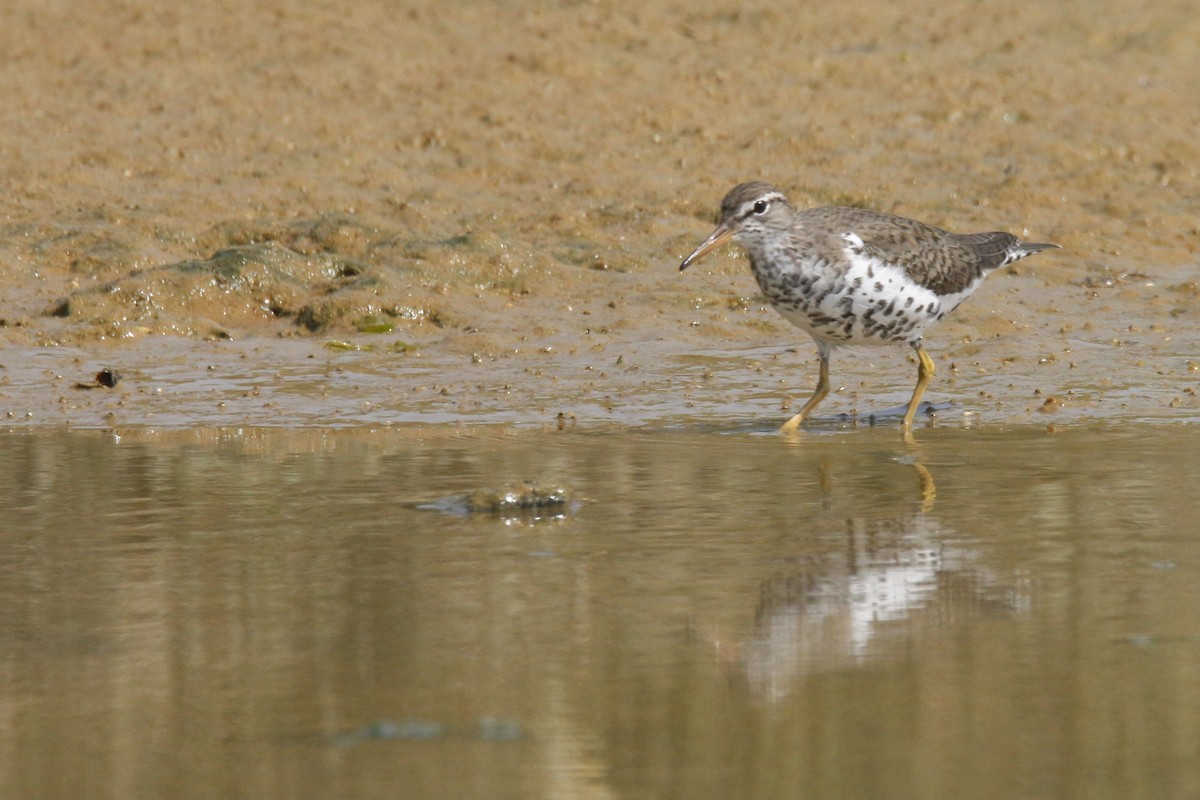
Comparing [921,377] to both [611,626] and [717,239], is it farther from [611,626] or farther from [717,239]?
[611,626]

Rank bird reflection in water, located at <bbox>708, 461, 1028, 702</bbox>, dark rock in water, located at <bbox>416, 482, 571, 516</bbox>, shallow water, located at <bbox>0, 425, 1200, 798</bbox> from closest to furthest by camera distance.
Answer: shallow water, located at <bbox>0, 425, 1200, 798</bbox> → bird reflection in water, located at <bbox>708, 461, 1028, 702</bbox> → dark rock in water, located at <bbox>416, 482, 571, 516</bbox>

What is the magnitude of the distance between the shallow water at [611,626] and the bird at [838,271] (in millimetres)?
1197

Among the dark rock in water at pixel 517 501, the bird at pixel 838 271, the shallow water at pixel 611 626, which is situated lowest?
the shallow water at pixel 611 626

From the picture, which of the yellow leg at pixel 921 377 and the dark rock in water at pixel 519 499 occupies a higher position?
the yellow leg at pixel 921 377

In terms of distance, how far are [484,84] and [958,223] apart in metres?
4.33

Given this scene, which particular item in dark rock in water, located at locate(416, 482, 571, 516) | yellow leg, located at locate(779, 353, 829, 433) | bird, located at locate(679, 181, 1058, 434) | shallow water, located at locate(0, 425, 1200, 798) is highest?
bird, located at locate(679, 181, 1058, 434)

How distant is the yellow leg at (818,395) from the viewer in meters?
9.30

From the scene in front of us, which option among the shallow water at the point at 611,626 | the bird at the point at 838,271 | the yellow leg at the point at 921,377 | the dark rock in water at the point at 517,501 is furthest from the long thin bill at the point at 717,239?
the dark rock in water at the point at 517,501

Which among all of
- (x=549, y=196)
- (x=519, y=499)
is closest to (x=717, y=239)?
(x=519, y=499)

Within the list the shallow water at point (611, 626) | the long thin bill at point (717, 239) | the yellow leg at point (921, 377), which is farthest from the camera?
the long thin bill at point (717, 239)

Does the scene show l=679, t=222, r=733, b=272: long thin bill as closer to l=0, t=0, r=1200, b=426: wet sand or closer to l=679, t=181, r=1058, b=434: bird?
l=679, t=181, r=1058, b=434: bird

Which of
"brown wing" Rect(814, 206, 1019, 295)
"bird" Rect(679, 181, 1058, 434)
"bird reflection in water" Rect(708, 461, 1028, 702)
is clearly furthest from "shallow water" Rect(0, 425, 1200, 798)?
"brown wing" Rect(814, 206, 1019, 295)

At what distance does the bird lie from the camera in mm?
9266

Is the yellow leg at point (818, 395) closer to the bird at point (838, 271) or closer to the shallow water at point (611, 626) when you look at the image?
the bird at point (838, 271)
